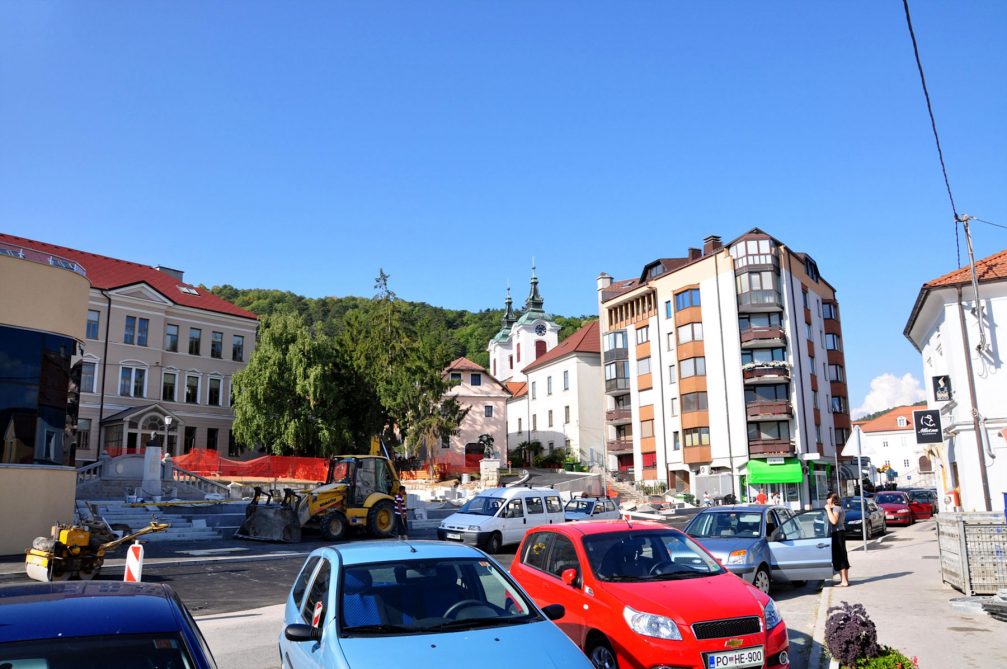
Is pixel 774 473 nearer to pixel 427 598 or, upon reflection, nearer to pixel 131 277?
pixel 131 277

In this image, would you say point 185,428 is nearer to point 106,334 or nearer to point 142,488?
point 106,334

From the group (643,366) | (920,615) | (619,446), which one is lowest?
(920,615)

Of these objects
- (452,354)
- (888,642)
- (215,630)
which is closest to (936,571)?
(888,642)

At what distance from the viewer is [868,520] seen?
89.4ft

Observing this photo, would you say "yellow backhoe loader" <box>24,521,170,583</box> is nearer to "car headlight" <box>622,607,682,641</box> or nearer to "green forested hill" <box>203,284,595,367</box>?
"car headlight" <box>622,607,682,641</box>

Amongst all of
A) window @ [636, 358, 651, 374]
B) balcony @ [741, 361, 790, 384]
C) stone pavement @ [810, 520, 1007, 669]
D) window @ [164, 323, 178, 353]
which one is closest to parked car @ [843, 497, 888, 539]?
stone pavement @ [810, 520, 1007, 669]

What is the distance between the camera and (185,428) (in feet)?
172

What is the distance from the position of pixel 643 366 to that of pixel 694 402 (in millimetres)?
6788

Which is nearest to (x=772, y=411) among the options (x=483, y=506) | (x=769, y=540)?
(x=483, y=506)

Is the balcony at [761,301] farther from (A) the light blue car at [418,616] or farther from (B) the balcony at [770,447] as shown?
(A) the light blue car at [418,616]

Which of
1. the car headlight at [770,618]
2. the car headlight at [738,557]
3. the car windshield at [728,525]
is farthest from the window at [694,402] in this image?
the car headlight at [770,618]

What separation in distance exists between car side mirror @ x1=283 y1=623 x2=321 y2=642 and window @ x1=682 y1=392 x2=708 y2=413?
2042 inches

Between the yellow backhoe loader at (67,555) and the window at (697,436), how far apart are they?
147 feet

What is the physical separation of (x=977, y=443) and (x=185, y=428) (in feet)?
154
